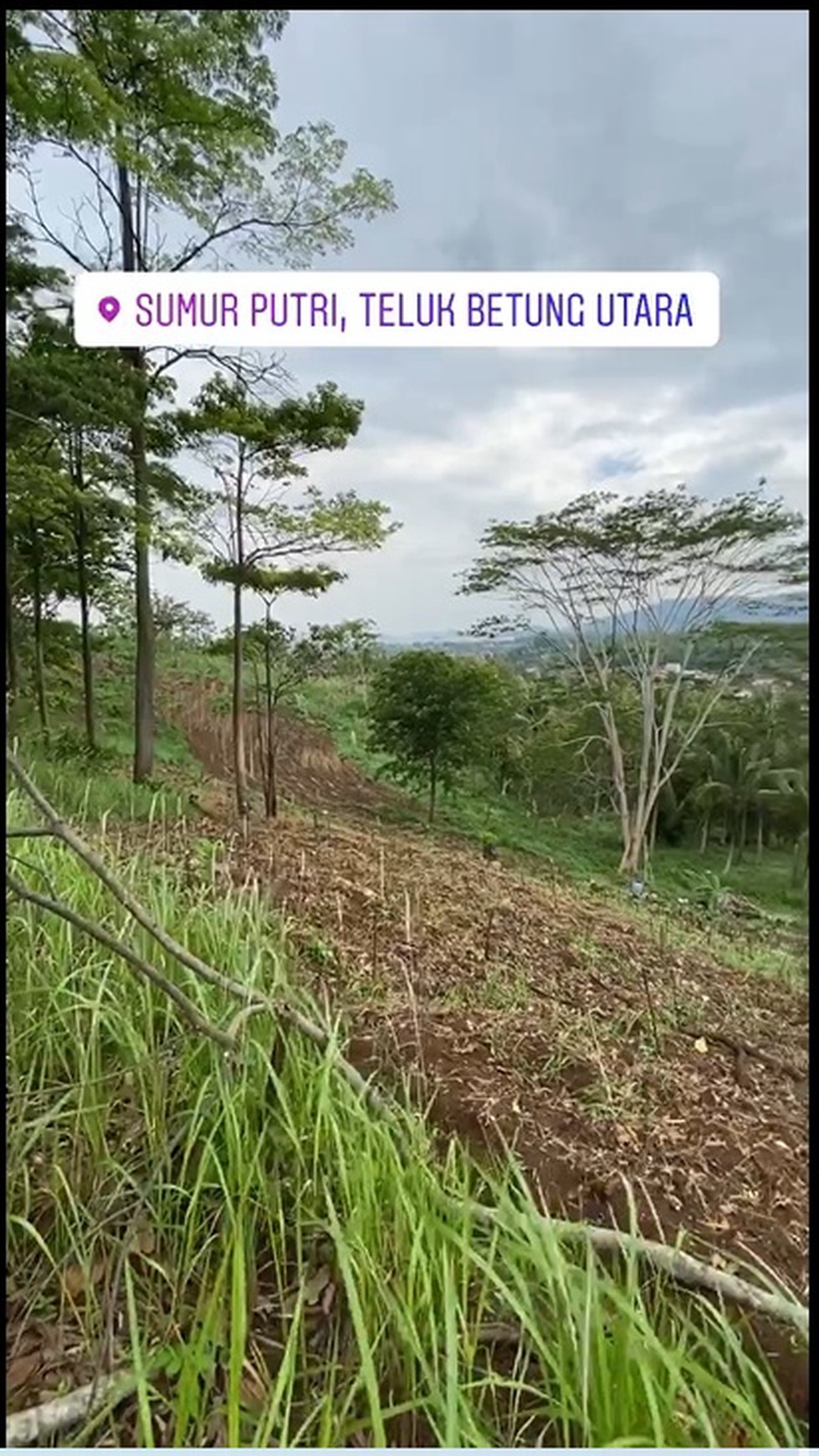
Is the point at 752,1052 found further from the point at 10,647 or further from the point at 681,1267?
the point at 10,647

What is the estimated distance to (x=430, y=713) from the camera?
43.2 inches

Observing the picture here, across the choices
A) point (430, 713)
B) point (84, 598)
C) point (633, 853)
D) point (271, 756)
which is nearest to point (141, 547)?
point (84, 598)

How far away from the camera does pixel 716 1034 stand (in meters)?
1.01

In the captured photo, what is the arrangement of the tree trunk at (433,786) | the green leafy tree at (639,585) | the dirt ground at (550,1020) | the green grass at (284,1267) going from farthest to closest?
the tree trunk at (433,786), the green leafy tree at (639,585), the dirt ground at (550,1020), the green grass at (284,1267)

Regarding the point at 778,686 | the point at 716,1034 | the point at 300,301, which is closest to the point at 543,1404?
the point at 716,1034

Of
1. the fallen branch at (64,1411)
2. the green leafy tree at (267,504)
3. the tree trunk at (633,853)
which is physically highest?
the green leafy tree at (267,504)

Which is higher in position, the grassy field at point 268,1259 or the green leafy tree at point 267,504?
the green leafy tree at point 267,504

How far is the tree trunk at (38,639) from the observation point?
40.7 inches

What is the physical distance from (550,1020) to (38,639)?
2.90 ft

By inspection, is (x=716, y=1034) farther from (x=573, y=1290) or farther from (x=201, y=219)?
(x=201, y=219)

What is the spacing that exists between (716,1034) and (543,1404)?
0.46 m

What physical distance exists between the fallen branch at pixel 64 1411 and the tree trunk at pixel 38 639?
768 mm

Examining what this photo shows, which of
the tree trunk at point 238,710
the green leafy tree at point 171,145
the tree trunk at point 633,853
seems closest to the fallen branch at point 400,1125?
the tree trunk at point 238,710

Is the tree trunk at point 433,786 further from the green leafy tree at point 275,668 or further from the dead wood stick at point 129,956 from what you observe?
the dead wood stick at point 129,956
